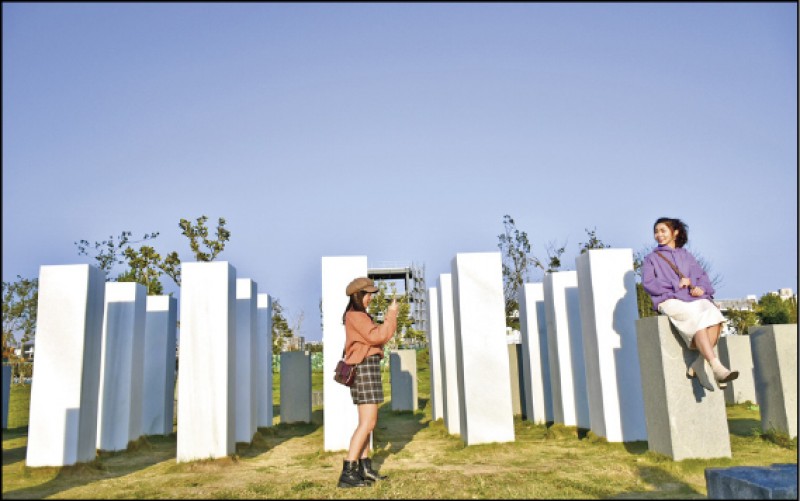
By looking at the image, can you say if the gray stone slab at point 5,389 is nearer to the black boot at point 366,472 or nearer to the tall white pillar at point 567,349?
the black boot at point 366,472

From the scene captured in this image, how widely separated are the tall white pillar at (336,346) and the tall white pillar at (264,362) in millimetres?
3319

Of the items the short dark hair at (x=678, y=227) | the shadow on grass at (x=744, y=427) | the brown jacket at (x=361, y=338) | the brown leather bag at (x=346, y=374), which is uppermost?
the short dark hair at (x=678, y=227)

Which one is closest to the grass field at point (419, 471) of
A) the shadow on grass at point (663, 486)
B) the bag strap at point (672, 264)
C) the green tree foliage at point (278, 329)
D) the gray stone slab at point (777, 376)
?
the shadow on grass at point (663, 486)

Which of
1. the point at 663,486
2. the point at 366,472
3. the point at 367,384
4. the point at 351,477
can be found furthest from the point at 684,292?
the point at 351,477

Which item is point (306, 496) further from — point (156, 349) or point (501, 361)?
point (156, 349)

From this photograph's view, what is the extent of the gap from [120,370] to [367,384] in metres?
5.02

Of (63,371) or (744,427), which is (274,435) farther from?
(744,427)

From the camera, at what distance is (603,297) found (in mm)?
7484

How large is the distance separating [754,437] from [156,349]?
891 centimetres

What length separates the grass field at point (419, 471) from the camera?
489 centimetres

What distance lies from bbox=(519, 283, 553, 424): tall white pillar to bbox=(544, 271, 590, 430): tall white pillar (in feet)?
3.32

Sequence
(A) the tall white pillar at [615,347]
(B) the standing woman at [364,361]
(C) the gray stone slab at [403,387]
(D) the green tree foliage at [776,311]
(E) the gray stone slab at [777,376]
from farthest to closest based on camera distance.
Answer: (D) the green tree foliage at [776,311] < (C) the gray stone slab at [403,387] < (A) the tall white pillar at [615,347] < (E) the gray stone slab at [777,376] < (B) the standing woman at [364,361]

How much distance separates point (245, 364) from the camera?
895 cm

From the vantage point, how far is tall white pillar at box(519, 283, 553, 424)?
1024 centimetres
